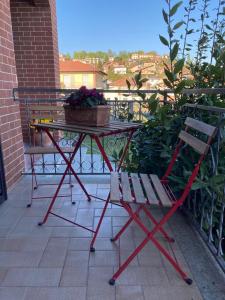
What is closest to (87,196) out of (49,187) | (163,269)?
(49,187)

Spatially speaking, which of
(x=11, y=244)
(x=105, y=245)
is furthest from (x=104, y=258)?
(x=11, y=244)

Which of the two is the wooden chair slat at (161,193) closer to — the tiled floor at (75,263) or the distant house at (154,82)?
the tiled floor at (75,263)

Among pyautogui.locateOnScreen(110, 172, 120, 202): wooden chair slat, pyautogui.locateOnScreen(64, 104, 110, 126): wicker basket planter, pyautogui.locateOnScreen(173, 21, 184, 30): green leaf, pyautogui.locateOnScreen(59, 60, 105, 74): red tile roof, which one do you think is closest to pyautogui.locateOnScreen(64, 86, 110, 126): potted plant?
pyautogui.locateOnScreen(64, 104, 110, 126): wicker basket planter

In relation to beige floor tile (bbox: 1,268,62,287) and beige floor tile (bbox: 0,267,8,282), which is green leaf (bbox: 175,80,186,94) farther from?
beige floor tile (bbox: 0,267,8,282)

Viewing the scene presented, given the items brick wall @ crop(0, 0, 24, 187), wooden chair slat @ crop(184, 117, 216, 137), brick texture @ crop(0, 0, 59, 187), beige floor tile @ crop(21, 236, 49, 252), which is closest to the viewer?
wooden chair slat @ crop(184, 117, 216, 137)

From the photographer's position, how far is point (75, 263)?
5.65 ft

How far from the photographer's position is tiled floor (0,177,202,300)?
4.84ft

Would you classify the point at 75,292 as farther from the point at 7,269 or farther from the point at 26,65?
the point at 26,65

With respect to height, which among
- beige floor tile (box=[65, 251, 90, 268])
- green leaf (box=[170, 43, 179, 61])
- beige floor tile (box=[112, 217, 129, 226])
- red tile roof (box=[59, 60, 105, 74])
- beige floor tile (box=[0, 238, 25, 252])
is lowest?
beige floor tile (box=[0, 238, 25, 252])

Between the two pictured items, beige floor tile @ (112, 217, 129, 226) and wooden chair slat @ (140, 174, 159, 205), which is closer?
wooden chair slat @ (140, 174, 159, 205)

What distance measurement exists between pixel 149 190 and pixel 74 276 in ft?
2.26

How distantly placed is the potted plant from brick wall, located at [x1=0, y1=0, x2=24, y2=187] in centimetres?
110

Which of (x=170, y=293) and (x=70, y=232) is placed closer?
(x=170, y=293)

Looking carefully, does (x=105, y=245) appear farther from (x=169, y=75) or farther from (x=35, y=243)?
(x=169, y=75)
